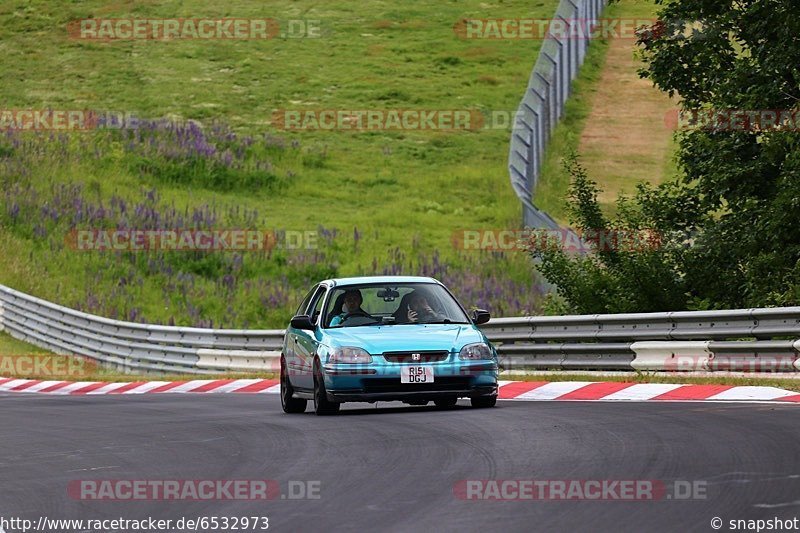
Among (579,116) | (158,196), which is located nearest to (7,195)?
(158,196)

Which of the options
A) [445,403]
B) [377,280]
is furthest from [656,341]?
[377,280]

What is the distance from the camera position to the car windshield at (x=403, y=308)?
53.3 feet

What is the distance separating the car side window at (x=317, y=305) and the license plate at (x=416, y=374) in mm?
1908

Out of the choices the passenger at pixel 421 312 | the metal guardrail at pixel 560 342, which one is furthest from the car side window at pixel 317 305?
the metal guardrail at pixel 560 342

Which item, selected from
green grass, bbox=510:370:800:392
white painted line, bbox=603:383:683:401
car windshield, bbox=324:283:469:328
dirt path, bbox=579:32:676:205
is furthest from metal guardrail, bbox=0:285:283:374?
dirt path, bbox=579:32:676:205

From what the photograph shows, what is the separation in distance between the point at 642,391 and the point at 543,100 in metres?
33.2

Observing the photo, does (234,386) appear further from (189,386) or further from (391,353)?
(391,353)

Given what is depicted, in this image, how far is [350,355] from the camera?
50.2 ft

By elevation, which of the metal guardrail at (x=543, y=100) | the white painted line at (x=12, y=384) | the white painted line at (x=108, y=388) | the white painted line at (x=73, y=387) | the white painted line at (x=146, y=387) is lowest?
the white painted line at (x=12, y=384)

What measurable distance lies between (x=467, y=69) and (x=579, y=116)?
1231 centimetres

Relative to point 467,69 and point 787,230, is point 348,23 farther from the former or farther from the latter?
point 787,230

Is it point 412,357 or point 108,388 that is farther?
point 108,388

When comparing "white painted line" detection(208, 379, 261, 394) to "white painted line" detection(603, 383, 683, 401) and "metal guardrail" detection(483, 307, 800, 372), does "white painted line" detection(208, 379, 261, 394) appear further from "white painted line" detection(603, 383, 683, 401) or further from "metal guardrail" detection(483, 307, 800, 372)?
"white painted line" detection(603, 383, 683, 401)

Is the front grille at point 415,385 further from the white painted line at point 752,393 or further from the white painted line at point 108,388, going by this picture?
the white painted line at point 108,388
